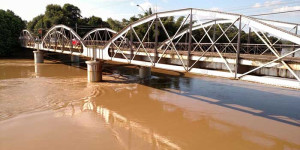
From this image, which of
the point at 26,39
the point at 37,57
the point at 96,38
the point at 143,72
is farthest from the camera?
the point at 26,39

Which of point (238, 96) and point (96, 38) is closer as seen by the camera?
point (238, 96)

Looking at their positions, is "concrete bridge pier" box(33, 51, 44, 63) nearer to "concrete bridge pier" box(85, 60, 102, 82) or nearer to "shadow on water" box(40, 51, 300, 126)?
"concrete bridge pier" box(85, 60, 102, 82)

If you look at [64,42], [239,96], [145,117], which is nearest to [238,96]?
[239,96]

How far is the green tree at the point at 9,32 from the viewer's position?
46.1m

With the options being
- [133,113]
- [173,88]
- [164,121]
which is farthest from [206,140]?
[173,88]

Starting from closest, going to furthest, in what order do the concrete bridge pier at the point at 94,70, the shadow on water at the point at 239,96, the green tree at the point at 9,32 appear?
the shadow on water at the point at 239,96
the concrete bridge pier at the point at 94,70
the green tree at the point at 9,32

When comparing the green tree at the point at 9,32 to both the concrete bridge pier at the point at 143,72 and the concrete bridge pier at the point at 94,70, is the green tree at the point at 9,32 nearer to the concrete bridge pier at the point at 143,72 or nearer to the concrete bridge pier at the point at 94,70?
the concrete bridge pier at the point at 94,70

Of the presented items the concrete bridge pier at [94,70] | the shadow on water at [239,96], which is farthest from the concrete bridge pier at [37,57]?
the shadow on water at [239,96]

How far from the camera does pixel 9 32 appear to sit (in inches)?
1893

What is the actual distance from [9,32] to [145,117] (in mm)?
46847

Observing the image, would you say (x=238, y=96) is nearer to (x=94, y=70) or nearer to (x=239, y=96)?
(x=239, y=96)

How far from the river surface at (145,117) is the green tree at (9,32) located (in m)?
30.1

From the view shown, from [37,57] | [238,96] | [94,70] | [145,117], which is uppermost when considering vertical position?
[37,57]

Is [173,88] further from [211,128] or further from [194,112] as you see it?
[211,128]
